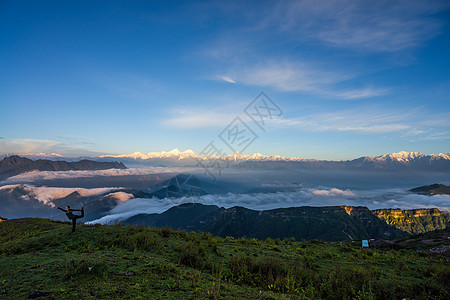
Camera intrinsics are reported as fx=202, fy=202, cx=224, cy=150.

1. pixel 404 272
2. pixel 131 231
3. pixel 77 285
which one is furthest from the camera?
pixel 131 231

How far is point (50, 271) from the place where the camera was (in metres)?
7.23

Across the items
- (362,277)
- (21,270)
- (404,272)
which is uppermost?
(21,270)

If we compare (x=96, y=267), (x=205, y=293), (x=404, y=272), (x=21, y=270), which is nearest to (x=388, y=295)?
(x=404, y=272)

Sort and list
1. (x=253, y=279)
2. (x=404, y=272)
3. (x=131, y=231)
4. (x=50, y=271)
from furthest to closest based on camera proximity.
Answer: (x=131, y=231), (x=404, y=272), (x=253, y=279), (x=50, y=271)

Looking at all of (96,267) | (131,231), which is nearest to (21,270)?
(96,267)

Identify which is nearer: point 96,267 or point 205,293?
point 205,293

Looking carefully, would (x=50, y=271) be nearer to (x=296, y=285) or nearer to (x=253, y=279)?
(x=253, y=279)

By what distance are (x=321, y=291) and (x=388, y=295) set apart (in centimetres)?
258

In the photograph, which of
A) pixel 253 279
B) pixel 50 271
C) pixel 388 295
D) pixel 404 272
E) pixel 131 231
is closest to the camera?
pixel 50 271

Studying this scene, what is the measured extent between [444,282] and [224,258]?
9.85 meters

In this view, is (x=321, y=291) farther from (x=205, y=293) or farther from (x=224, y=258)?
(x=224, y=258)

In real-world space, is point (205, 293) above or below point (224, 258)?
above

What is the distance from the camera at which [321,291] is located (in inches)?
302

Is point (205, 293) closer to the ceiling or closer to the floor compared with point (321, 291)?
closer to the ceiling
